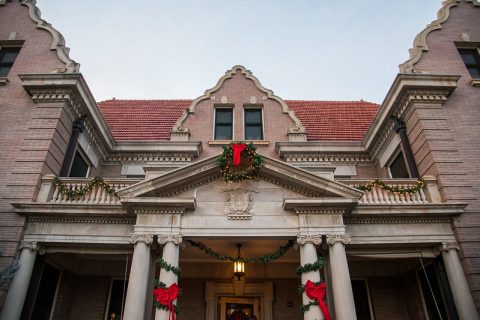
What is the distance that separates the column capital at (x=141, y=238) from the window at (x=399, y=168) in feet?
29.4

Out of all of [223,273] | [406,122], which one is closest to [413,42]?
[406,122]

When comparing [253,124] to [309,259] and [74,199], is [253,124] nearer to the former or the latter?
[309,259]

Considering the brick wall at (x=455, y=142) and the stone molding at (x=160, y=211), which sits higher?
the brick wall at (x=455, y=142)

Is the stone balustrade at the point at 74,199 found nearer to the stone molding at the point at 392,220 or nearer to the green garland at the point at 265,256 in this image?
the green garland at the point at 265,256

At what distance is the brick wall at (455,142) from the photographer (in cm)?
930

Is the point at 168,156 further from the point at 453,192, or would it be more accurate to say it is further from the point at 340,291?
the point at 453,192

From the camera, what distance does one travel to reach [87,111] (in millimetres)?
12211

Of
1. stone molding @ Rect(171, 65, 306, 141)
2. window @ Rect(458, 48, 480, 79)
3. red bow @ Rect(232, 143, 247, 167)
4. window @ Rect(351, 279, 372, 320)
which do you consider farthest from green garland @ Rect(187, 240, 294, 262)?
window @ Rect(458, 48, 480, 79)

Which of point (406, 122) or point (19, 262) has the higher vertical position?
point (406, 122)

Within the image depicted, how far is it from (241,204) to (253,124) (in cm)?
672

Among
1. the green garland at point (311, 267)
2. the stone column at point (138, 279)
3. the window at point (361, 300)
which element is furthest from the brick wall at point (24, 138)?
the window at point (361, 300)

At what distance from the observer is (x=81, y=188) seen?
10.3m

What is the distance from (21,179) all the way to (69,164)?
161 centimetres

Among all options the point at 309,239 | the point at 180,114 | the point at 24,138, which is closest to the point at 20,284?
the point at 24,138
